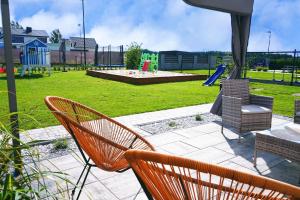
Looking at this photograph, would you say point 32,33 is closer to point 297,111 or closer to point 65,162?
point 65,162

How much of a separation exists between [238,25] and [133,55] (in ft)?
47.9

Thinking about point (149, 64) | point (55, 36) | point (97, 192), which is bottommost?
point (97, 192)

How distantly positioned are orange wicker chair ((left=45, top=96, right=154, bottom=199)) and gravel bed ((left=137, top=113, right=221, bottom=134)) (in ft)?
5.74

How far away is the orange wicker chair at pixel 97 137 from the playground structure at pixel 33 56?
12.2m

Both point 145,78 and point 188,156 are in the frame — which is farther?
point 145,78

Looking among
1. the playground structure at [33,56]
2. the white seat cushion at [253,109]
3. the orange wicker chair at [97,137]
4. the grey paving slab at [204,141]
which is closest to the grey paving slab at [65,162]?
the orange wicker chair at [97,137]

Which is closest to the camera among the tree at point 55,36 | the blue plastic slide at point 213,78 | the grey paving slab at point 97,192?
the grey paving slab at point 97,192

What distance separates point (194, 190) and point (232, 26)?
4.51m

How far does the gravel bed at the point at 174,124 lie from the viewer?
4.34 meters

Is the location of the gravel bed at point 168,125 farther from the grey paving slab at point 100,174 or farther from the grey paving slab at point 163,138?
the grey paving slab at point 100,174

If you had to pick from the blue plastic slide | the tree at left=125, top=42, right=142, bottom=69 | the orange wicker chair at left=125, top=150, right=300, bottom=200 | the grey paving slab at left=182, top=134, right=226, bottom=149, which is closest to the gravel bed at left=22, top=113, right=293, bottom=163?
the grey paving slab at left=182, top=134, right=226, bottom=149

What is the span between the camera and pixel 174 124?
4.61 metres

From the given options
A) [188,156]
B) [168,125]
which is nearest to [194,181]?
[188,156]

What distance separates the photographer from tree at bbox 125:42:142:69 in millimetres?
18969
